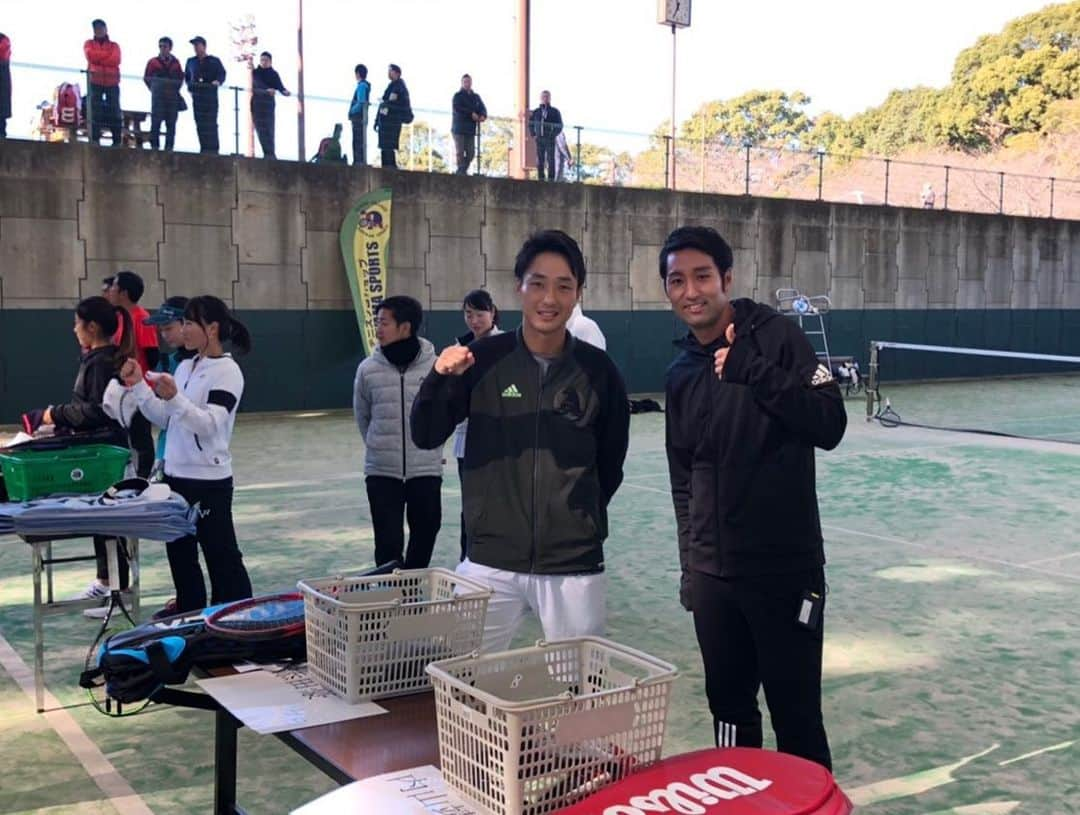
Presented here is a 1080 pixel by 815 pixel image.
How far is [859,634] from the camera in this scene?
627 centimetres

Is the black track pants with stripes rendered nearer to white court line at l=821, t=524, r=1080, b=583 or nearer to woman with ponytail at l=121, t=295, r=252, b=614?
woman with ponytail at l=121, t=295, r=252, b=614

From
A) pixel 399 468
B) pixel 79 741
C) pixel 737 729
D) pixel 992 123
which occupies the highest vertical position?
pixel 992 123

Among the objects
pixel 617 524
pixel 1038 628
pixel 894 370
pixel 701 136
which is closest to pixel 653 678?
pixel 1038 628

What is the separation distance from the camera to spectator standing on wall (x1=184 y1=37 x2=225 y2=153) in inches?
660

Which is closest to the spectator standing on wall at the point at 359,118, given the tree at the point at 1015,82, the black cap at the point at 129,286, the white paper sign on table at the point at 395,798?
the black cap at the point at 129,286

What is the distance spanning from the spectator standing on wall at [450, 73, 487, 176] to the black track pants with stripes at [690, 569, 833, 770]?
16.5 metres

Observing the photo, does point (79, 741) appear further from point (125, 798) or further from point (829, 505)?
point (829, 505)

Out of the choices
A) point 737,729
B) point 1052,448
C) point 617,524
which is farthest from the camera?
point 1052,448

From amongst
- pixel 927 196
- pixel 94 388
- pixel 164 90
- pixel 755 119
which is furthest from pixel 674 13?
pixel 755 119

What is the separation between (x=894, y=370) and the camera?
81.3ft

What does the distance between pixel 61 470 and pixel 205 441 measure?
65 cm

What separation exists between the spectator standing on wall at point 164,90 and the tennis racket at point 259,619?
14.5m

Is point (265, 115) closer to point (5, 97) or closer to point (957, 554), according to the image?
point (5, 97)

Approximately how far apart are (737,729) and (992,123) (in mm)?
55243
